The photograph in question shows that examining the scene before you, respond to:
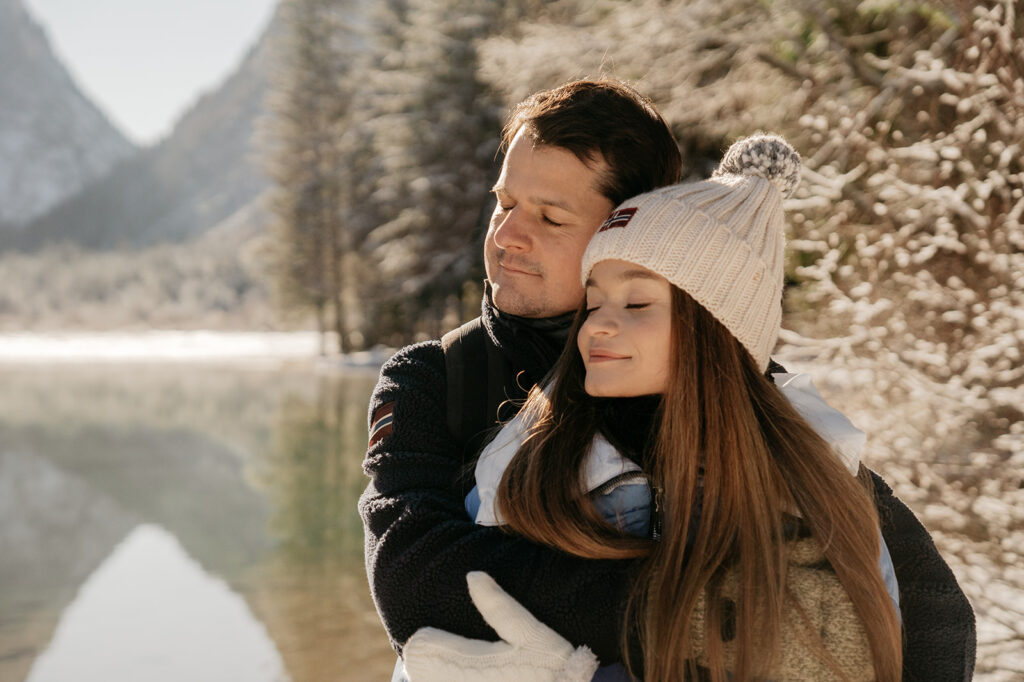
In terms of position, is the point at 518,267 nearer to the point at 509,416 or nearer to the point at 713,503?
the point at 509,416

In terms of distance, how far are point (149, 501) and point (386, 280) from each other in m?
18.3

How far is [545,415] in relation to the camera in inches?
71.2

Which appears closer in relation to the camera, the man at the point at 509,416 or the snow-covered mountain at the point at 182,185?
the man at the point at 509,416

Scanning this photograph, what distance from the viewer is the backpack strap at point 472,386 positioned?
6.44ft

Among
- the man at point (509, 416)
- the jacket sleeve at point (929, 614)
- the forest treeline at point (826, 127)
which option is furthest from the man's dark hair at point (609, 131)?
the forest treeline at point (826, 127)

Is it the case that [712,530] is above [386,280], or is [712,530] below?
above

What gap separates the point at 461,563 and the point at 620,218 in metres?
0.73

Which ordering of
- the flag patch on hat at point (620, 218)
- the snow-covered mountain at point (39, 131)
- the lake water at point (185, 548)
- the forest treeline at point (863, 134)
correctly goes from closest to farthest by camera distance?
the flag patch on hat at point (620, 218) → the forest treeline at point (863, 134) → the lake water at point (185, 548) → the snow-covered mountain at point (39, 131)

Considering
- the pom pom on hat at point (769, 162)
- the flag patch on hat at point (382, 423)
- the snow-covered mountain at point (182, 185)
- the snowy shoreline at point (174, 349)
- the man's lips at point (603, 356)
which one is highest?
the pom pom on hat at point (769, 162)

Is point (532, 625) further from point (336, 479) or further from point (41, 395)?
point (41, 395)

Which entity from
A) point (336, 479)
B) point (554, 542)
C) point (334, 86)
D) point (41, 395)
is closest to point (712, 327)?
point (554, 542)

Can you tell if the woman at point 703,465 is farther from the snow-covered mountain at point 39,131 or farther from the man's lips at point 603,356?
the snow-covered mountain at point 39,131

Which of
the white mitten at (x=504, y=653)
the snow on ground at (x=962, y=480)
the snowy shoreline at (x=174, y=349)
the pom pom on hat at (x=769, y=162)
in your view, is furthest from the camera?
the snowy shoreline at (x=174, y=349)

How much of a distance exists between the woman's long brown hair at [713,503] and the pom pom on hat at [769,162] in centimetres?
34
